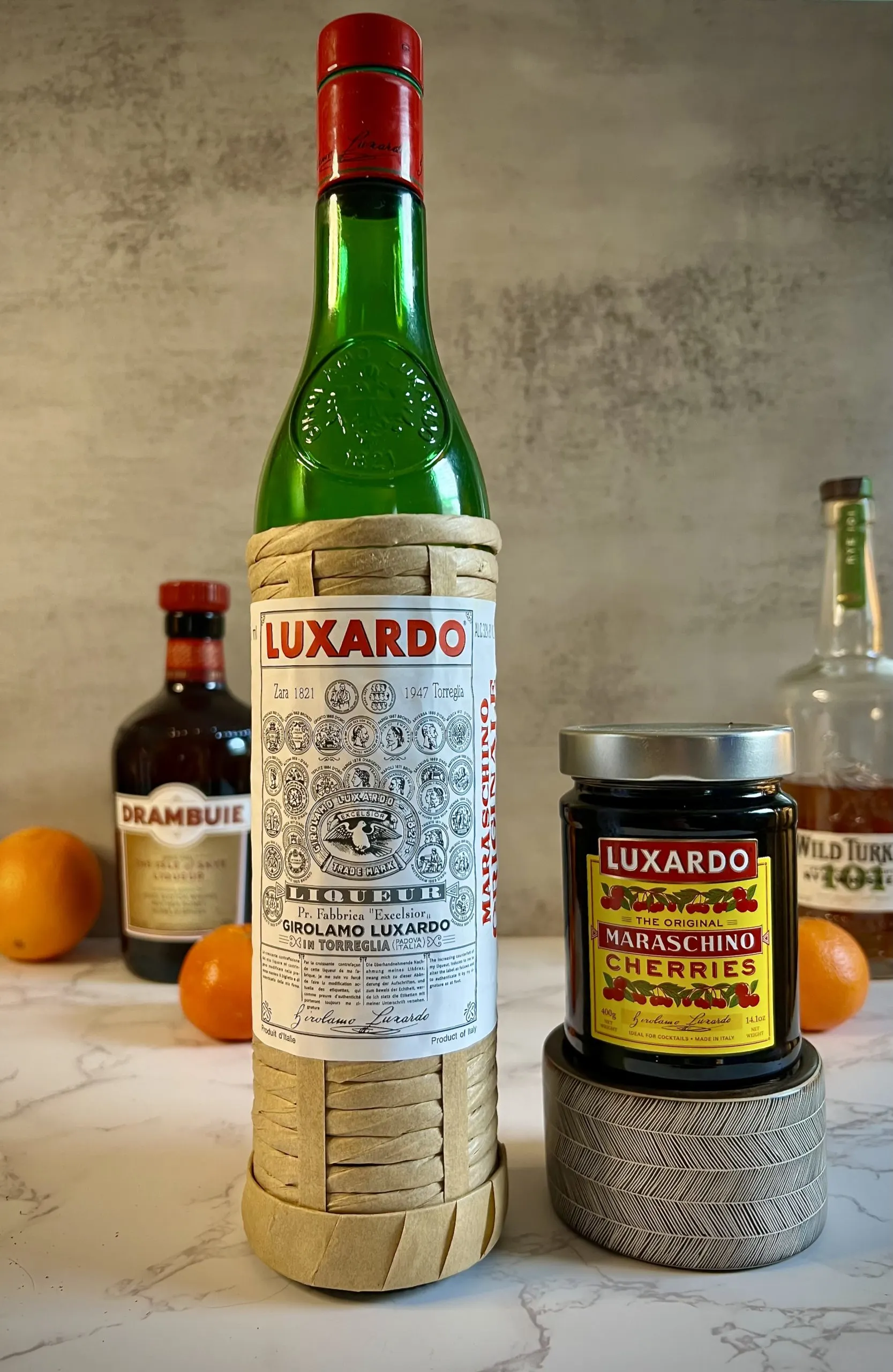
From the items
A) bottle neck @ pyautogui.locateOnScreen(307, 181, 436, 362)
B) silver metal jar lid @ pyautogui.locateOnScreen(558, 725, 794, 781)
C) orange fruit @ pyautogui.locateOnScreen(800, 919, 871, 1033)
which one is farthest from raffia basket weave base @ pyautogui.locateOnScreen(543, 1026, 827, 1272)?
bottle neck @ pyautogui.locateOnScreen(307, 181, 436, 362)

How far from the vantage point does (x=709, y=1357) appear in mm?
378

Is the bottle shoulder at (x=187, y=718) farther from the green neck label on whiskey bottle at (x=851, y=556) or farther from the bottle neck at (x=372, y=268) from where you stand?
the green neck label on whiskey bottle at (x=851, y=556)

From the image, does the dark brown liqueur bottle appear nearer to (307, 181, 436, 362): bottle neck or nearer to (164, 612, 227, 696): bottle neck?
(164, 612, 227, 696): bottle neck

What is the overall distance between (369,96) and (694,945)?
0.40 meters

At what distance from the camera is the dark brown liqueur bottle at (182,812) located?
864mm

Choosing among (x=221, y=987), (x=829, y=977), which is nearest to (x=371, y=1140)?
(x=221, y=987)

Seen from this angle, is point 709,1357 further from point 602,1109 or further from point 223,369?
point 223,369

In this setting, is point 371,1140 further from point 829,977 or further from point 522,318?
point 522,318

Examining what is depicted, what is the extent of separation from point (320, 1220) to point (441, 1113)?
2.6 inches

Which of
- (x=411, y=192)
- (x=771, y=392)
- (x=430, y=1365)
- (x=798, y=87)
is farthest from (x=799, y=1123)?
(x=798, y=87)

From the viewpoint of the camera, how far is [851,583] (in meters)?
0.91

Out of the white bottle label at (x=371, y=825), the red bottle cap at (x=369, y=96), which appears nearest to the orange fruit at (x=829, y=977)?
the white bottle label at (x=371, y=825)

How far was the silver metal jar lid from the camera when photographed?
17.1 inches

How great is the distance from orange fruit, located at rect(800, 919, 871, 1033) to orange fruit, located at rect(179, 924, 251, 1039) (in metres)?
0.41
